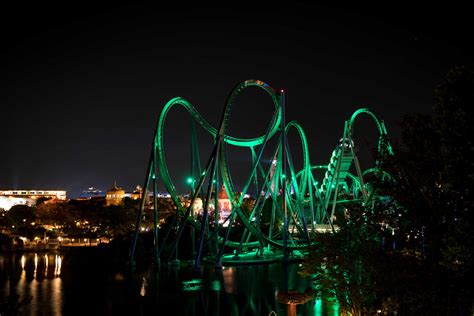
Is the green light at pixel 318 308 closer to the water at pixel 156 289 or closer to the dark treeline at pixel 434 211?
the water at pixel 156 289

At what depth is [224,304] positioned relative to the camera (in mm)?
22641

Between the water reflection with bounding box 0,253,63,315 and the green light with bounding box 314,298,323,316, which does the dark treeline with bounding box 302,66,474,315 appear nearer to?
the green light with bounding box 314,298,323,316

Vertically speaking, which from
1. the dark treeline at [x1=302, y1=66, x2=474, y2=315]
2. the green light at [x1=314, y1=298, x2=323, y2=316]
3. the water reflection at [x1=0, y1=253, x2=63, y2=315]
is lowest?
the water reflection at [x1=0, y1=253, x2=63, y2=315]

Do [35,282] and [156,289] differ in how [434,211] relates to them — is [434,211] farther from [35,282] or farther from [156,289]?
[35,282]

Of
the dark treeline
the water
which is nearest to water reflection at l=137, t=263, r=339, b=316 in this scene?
the water

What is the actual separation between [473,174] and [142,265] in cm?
3330

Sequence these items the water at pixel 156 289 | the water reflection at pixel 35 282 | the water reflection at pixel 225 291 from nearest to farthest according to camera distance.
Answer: the water reflection at pixel 225 291, the water at pixel 156 289, the water reflection at pixel 35 282

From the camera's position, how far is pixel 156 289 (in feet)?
87.5

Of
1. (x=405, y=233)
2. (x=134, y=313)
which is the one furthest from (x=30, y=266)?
(x=405, y=233)

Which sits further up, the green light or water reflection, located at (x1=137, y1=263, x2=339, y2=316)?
the green light

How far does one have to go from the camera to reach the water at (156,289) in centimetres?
2156

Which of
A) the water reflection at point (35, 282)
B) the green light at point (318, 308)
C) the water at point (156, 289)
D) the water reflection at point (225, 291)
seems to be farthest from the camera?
the water reflection at point (35, 282)

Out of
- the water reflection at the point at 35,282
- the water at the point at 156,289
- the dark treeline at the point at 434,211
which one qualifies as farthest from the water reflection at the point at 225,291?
the dark treeline at the point at 434,211

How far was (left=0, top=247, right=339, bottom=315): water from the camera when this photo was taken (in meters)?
21.6
